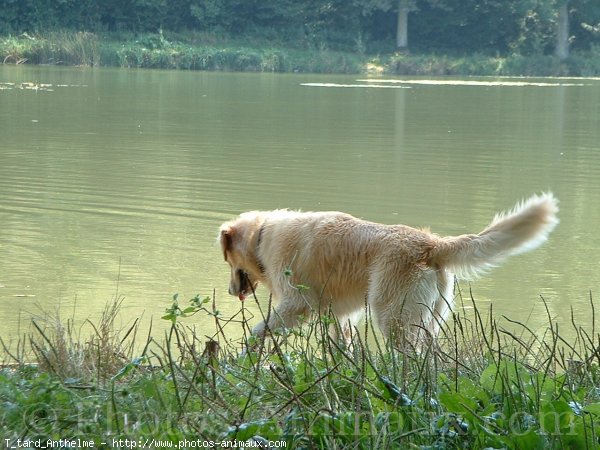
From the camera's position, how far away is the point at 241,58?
47.9 m

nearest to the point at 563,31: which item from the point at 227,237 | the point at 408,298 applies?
the point at 227,237

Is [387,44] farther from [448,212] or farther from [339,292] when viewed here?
[339,292]

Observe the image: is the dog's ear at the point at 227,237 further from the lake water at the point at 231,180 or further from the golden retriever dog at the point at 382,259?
the lake water at the point at 231,180

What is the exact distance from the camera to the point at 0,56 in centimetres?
4384

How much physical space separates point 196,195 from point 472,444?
379 inches

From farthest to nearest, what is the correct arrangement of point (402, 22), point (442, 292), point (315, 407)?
point (402, 22) < point (442, 292) < point (315, 407)

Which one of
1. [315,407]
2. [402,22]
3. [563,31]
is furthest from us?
[402,22]

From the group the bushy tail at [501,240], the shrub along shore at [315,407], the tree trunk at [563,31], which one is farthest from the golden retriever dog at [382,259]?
the tree trunk at [563,31]

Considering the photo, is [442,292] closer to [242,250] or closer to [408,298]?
[408,298]

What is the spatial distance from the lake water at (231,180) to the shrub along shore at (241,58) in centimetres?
1488

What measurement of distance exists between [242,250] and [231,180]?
750cm

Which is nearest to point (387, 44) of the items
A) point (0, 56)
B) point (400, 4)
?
point (400, 4)

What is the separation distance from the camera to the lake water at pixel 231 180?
874 cm

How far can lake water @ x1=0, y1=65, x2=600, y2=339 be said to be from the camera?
8742mm
